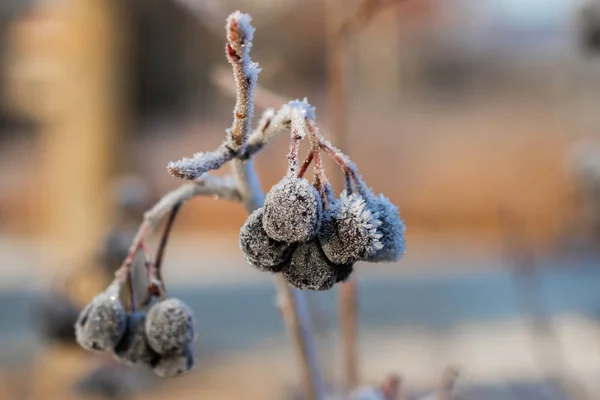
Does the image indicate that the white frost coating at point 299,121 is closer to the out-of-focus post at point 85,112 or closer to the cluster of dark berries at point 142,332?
the cluster of dark berries at point 142,332

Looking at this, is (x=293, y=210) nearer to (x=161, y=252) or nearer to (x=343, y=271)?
(x=343, y=271)

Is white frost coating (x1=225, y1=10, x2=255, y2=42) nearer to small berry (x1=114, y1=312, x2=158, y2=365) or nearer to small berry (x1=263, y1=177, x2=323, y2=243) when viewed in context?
small berry (x1=263, y1=177, x2=323, y2=243)

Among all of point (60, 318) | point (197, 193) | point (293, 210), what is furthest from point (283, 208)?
point (60, 318)

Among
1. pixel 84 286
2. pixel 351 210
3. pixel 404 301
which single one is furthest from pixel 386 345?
pixel 351 210

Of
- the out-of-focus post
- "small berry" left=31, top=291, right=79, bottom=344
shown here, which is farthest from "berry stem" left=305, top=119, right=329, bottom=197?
the out-of-focus post

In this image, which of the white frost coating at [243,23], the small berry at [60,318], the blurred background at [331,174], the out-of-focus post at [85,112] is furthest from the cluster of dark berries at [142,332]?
the out-of-focus post at [85,112]

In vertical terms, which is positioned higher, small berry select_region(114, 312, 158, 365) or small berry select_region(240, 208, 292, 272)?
small berry select_region(240, 208, 292, 272)

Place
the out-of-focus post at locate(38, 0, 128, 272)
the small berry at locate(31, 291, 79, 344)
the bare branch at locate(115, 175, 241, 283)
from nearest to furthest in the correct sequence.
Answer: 1. the bare branch at locate(115, 175, 241, 283)
2. the small berry at locate(31, 291, 79, 344)
3. the out-of-focus post at locate(38, 0, 128, 272)
